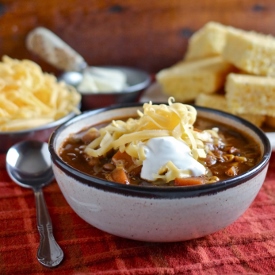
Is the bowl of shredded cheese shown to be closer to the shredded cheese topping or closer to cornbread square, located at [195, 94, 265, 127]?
the shredded cheese topping

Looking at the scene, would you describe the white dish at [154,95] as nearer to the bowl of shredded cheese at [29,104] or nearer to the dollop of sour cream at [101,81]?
the dollop of sour cream at [101,81]

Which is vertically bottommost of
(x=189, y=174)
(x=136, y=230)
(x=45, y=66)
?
(x=45, y=66)

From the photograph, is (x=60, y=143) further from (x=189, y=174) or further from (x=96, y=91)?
(x=96, y=91)

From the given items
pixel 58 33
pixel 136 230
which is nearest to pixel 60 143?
pixel 136 230

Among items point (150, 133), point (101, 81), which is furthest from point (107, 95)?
point (150, 133)

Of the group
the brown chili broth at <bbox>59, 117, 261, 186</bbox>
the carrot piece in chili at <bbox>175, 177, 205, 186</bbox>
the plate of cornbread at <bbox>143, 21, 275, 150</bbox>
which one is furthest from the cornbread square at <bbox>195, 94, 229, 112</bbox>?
the carrot piece in chili at <bbox>175, 177, 205, 186</bbox>

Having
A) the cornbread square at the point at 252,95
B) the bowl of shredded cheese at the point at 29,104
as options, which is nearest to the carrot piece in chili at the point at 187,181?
the bowl of shredded cheese at the point at 29,104
